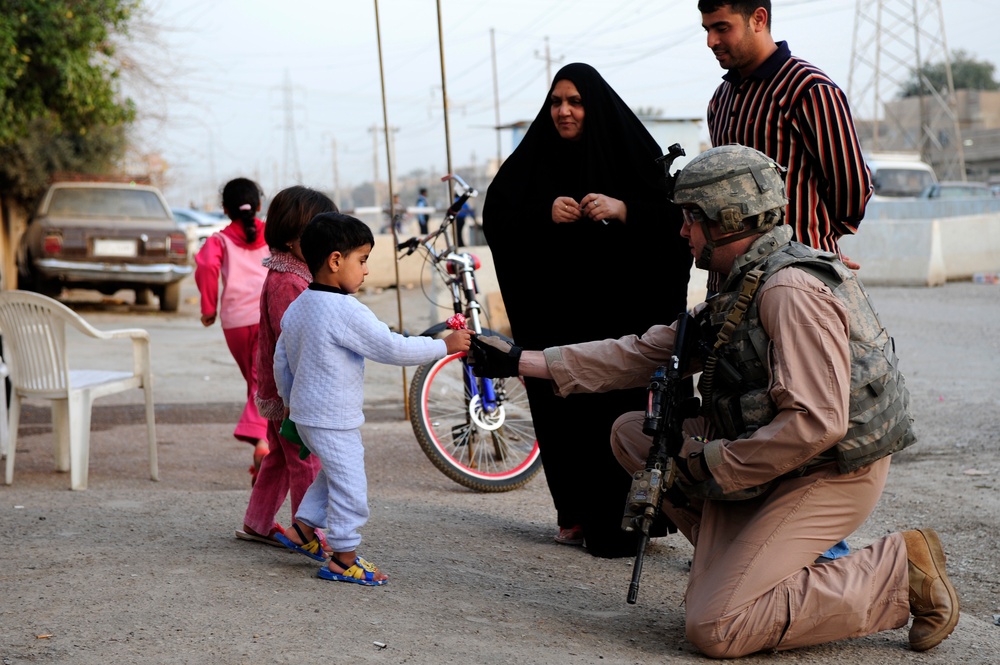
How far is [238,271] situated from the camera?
5.94 metres

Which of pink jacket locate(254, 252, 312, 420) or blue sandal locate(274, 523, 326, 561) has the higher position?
pink jacket locate(254, 252, 312, 420)

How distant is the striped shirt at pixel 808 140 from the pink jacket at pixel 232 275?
2970 mm

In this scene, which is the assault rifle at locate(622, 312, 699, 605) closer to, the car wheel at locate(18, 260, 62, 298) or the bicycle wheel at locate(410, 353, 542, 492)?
the bicycle wheel at locate(410, 353, 542, 492)

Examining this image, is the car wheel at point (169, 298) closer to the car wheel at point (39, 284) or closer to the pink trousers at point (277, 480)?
the car wheel at point (39, 284)

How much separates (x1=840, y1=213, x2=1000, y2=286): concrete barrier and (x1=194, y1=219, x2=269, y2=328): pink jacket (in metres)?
12.3

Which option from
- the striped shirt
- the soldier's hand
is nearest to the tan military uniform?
the striped shirt

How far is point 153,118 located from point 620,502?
15.8m

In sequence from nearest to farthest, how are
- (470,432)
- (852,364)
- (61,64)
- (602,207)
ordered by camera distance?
(852,364) < (602,207) < (470,432) < (61,64)

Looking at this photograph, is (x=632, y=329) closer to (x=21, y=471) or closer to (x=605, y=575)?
(x=605, y=575)

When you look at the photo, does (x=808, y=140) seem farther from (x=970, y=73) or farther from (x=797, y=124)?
(x=970, y=73)

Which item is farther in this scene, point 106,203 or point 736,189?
point 106,203

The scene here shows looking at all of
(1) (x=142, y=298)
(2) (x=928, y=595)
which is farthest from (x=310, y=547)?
(1) (x=142, y=298)

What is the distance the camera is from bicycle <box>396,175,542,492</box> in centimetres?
568

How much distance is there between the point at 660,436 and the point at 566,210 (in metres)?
1.18
